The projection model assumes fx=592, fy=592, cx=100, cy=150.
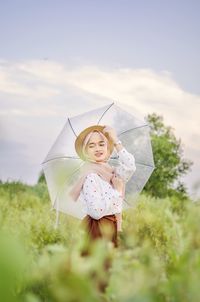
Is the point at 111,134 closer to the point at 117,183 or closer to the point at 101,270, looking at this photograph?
the point at 117,183

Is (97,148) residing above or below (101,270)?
above

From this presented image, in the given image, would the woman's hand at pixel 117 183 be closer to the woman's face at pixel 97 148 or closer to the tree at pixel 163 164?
the woman's face at pixel 97 148

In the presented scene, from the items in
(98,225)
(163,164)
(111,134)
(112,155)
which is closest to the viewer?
(98,225)

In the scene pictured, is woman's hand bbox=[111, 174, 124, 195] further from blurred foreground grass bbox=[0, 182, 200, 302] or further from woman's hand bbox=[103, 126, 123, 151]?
blurred foreground grass bbox=[0, 182, 200, 302]

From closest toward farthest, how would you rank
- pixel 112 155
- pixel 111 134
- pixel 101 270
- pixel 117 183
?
1. pixel 101 270
2. pixel 117 183
3. pixel 111 134
4. pixel 112 155

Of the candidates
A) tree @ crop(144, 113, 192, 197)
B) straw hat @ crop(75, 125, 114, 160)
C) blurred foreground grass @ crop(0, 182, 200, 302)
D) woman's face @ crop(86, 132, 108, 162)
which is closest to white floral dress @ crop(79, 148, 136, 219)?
woman's face @ crop(86, 132, 108, 162)

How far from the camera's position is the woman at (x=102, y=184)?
379 centimetres

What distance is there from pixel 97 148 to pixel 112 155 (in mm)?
492

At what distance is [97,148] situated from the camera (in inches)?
159

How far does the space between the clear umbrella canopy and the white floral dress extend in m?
0.34

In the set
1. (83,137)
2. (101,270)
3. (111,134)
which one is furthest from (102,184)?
(101,270)

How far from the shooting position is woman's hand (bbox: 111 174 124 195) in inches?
A: 155

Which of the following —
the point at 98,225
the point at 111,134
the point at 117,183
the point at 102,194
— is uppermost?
the point at 111,134

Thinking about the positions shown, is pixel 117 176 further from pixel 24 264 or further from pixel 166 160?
pixel 166 160
